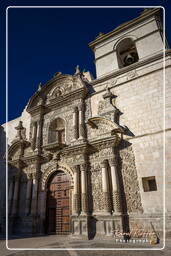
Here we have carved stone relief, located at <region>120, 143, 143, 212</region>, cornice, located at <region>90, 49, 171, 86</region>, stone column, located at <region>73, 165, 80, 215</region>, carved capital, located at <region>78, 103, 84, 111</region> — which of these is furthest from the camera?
carved capital, located at <region>78, 103, 84, 111</region>

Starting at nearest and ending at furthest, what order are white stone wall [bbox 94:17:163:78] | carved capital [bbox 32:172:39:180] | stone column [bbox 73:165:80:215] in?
stone column [bbox 73:165:80:215] → white stone wall [bbox 94:17:163:78] → carved capital [bbox 32:172:39:180]

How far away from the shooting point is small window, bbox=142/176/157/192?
6613 millimetres

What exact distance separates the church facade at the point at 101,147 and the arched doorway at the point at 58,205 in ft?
0.13

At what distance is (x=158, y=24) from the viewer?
948 centimetres

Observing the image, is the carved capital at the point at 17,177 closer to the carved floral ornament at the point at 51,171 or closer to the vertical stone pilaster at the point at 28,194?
the vertical stone pilaster at the point at 28,194

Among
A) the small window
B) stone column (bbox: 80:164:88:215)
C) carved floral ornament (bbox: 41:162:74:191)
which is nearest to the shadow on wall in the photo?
carved floral ornament (bbox: 41:162:74:191)

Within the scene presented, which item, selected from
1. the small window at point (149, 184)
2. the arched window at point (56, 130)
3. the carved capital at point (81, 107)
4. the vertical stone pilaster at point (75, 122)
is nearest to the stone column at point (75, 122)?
the vertical stone pilaster at point (75, 122)

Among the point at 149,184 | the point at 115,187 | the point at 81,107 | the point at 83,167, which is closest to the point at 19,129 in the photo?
the point at 81,107

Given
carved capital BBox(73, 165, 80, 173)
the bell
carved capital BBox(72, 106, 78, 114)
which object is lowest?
carved capital BBox(73, 165, 80, 173)

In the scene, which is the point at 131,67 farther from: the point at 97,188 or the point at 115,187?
the point at 97,188

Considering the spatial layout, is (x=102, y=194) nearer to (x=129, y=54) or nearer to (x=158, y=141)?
(x=158, y=141)

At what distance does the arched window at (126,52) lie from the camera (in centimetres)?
1008

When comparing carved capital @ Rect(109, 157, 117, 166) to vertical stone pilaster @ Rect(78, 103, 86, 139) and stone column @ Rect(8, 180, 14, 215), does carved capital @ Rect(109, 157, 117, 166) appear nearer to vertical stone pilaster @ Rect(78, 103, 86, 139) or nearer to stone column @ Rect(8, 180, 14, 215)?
vertical stone pilaster @ Rect(78, 103, 86, 139)

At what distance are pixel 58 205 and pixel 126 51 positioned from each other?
9.16 meters
